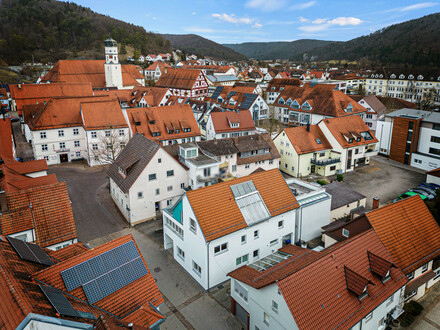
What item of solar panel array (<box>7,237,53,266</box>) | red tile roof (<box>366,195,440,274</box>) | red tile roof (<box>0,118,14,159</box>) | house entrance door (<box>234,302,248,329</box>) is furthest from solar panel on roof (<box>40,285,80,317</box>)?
red tile roof (<box>0,118,14,159</box>)

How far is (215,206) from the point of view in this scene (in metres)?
20.6

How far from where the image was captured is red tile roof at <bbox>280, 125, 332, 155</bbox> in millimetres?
40125

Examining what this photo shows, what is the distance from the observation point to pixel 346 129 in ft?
141

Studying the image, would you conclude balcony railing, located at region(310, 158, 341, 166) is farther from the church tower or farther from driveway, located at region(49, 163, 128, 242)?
the church tower

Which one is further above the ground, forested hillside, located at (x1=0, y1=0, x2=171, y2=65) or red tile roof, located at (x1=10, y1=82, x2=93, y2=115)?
forested hillside, located at (x1=0, y1=0, x2=171, y2=65)

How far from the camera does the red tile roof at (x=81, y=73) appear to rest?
75319 mm

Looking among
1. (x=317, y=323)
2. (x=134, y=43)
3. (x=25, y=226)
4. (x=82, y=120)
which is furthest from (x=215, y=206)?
(x=134, y=43)

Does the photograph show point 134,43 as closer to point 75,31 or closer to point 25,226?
point 75,31

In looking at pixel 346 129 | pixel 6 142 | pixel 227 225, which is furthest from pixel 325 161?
pixel 6 142

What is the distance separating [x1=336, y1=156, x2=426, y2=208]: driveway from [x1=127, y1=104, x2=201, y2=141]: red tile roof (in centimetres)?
2334

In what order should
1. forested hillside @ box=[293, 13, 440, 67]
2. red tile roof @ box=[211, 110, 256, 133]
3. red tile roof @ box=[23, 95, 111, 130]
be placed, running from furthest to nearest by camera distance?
forested hillside @ box=[293, 13, 440, 67] → red tile roof @ box=[211, 110, 256, 133] → red tile roof @ box=[23, 95, 111, 130]

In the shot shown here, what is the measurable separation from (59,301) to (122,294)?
280cm

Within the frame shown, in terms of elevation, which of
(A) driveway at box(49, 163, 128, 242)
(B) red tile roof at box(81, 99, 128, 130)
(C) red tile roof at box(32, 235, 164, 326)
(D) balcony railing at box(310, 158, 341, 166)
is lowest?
(A) driveway at box(49, 163, 128, 242)

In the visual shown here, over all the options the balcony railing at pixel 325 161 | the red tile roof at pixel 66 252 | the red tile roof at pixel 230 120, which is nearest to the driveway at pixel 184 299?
the red tile roof at pixel 66 252
